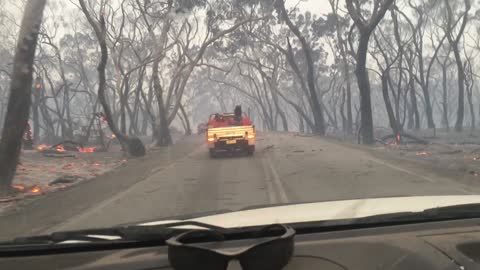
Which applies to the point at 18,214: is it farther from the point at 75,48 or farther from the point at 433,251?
the point at 75,48

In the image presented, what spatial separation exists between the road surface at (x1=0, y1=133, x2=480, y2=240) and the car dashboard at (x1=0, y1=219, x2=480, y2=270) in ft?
12.2

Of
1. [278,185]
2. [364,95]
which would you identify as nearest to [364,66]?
[364,95]

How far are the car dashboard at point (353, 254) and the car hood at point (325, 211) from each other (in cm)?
A: 50

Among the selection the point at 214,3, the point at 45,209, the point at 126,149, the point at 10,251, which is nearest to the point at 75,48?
the point at 214,3

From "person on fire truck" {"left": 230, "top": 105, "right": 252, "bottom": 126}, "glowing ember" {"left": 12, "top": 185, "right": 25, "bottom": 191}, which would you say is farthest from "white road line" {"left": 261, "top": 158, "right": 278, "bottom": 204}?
"person on fire truck" {"left": 230, "top": 105, "right": 252, "bottom": 126}

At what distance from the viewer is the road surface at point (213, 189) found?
9.95 meters

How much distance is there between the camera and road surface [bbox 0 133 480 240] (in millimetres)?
9953

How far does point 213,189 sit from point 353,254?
10122mm

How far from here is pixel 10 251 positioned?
329 cm

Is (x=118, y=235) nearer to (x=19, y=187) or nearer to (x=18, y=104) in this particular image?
(x=18, y=104)

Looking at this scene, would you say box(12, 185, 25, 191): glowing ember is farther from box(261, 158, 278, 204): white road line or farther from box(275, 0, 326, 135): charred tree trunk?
box(275, 0, 326, 135): charred tree trunk

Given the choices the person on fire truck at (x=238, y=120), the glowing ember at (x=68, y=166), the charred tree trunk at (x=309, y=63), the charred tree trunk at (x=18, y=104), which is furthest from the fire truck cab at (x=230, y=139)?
the charred tree trunk at (x=309, y=63)

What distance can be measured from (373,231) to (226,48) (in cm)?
4391

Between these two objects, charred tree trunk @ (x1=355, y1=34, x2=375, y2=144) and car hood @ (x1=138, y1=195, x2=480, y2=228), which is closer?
car hood @ (x1=138, y1=195, x2=480, y2=228)
